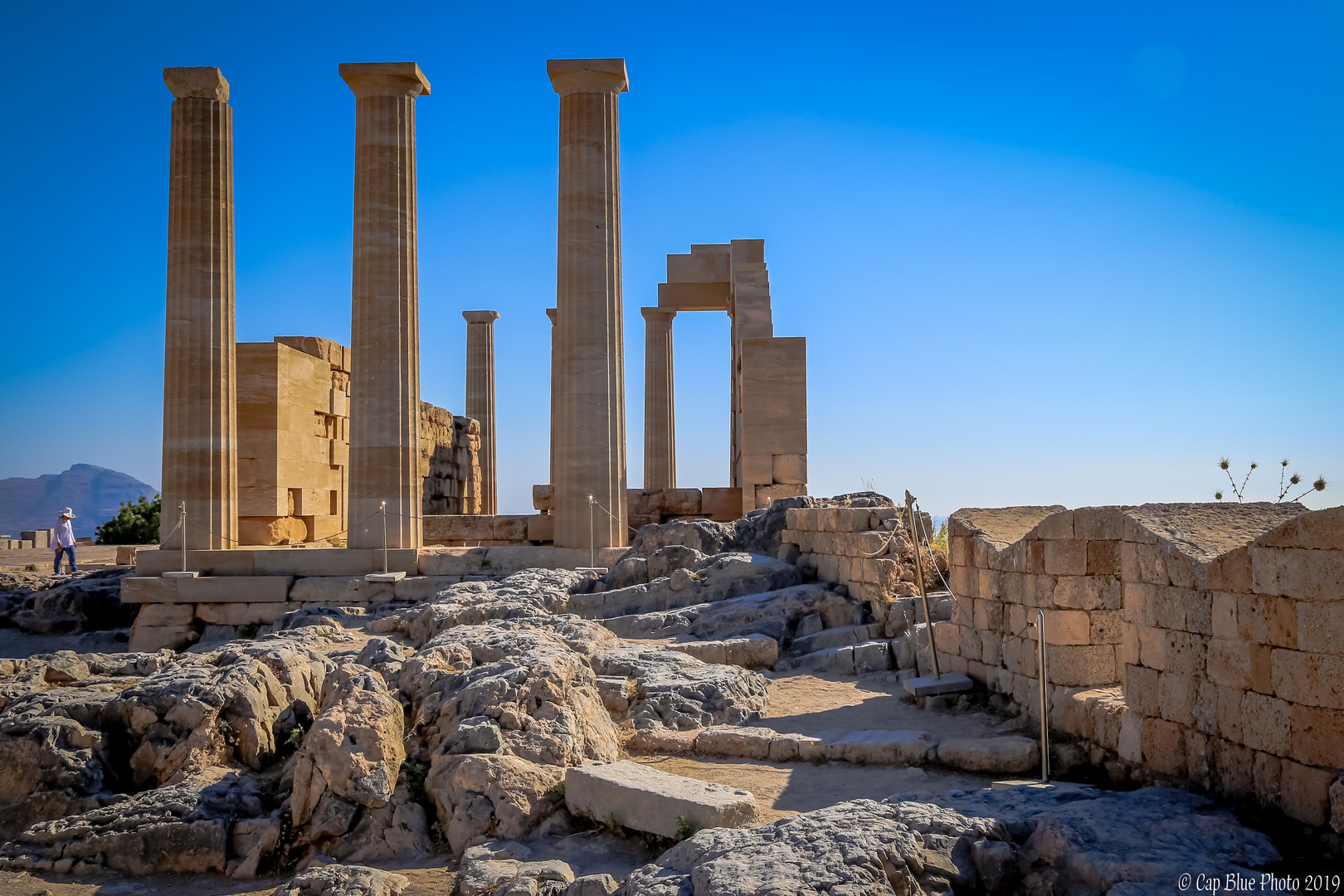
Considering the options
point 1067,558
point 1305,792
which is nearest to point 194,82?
point 1067,558

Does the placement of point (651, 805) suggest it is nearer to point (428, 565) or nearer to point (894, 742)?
point (894, 742)

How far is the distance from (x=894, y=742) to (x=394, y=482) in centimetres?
1078

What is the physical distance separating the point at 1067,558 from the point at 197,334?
46.4 feet

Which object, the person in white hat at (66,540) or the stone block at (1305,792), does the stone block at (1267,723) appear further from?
the person in white hat at (66,540)

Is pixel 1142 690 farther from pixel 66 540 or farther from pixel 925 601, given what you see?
pixel 66 540

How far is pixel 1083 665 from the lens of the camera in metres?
7.23

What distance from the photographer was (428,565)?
14.9 m

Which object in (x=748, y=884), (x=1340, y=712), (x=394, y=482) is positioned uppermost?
(x=394, y=482)

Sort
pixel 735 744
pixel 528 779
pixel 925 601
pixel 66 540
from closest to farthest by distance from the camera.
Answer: pixel 528 779, pixel 735 744, pixel 925 601, pixel 66 540

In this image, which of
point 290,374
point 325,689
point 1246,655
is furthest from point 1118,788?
point 290,374

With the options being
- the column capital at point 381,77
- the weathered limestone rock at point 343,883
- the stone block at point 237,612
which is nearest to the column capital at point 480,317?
the column capital at point 381,77

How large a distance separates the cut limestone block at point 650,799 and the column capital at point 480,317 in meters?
25.2

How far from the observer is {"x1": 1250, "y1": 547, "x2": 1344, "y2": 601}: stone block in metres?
4.52

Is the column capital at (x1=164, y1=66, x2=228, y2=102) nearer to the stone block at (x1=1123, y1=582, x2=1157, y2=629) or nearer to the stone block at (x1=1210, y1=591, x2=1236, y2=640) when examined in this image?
the stone block at (x1=1123, y1=582, x2=1157, y2=629)
